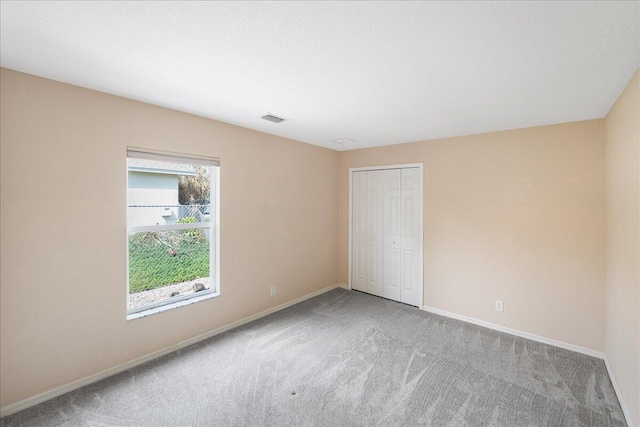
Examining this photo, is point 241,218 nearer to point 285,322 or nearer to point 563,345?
point 285,322

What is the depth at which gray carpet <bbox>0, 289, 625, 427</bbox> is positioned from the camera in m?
2.00

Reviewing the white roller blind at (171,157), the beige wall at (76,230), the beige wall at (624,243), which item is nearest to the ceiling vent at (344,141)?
the beige wall at (76,230)

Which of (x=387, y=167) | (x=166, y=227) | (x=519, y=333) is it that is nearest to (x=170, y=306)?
(x=166, y=227)

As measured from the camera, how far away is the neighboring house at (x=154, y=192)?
265 centimetres

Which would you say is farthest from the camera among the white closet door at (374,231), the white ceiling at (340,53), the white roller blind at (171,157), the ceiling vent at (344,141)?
the white closet door at (374,231)

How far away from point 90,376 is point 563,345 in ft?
14.7

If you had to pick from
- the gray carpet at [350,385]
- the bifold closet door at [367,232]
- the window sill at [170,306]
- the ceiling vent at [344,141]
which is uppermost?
the ceiling vent at [344,141]

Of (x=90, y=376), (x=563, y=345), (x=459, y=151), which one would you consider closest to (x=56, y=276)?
(x=90, y=376)

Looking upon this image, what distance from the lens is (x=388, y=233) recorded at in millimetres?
4402

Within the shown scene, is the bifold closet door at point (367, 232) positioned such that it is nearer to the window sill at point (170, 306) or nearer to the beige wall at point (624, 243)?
the window sill at point (170, 306)

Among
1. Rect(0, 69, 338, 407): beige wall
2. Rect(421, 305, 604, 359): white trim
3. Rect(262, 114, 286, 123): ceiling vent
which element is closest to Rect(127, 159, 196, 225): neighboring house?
Rect(0, 69, 338, 407): beige wall

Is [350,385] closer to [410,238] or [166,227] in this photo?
[166,227]

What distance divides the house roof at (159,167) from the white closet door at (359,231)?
2602 millimetres

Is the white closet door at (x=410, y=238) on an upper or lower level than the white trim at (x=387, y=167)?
lower
